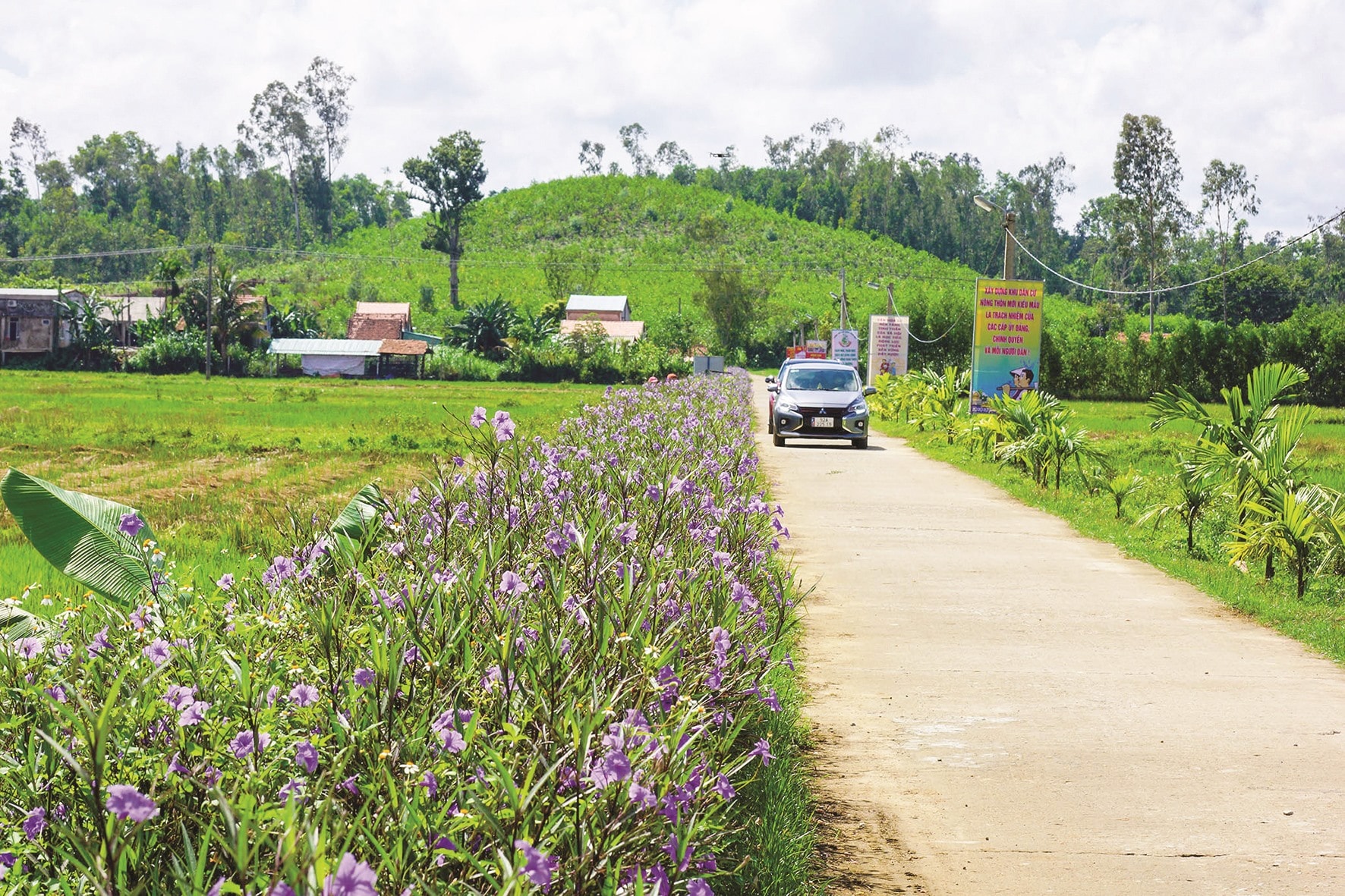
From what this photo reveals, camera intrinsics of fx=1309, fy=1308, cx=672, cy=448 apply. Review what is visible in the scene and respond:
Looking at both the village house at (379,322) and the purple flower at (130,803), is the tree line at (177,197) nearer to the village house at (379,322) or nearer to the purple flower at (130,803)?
the village house at (379,322)

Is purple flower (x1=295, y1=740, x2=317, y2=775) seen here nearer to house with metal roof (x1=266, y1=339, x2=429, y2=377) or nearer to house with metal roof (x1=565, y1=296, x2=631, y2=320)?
house with metal roof (x1=266, y1=339, x2=429, y2=377)

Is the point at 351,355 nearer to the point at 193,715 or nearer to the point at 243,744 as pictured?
the point at 193,715

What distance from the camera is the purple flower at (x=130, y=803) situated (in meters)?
2.06

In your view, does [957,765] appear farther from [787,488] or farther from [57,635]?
[787,488]

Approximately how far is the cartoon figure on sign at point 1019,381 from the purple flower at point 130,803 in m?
23.8

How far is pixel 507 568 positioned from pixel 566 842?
6.19ft

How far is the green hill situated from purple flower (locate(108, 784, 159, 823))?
89126 millimetres

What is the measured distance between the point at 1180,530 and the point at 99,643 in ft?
36.3

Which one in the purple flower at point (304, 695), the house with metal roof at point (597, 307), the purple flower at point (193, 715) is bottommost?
the purple flower at point (193, 715)

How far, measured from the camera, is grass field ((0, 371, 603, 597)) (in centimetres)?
1005

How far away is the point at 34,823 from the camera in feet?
8.50

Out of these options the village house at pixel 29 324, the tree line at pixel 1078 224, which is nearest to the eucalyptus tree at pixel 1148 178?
the tree line at pixel 1078 224

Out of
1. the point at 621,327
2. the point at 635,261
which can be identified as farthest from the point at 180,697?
the point at 635,261

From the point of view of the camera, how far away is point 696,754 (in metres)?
3.07
